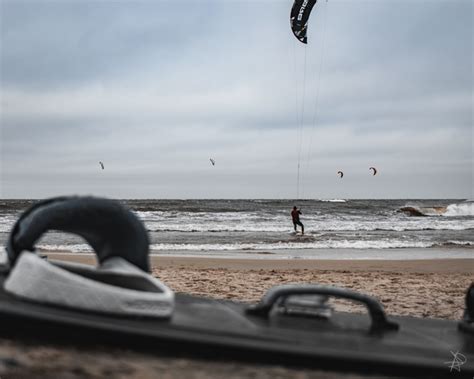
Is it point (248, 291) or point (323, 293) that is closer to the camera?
point (323, 293)

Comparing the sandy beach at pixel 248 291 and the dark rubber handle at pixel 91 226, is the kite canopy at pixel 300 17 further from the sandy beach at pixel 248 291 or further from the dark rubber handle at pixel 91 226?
the dark rubber handle at pixel 91 226

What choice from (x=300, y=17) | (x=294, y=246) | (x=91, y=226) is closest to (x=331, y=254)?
(x=294, y=246)

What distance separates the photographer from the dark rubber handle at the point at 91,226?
1.57 metres

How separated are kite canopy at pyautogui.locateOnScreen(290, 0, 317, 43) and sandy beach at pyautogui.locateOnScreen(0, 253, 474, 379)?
489 cm

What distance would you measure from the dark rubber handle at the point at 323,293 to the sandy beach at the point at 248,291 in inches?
17.9

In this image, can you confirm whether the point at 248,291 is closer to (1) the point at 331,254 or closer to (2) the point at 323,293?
(2) the point at 323,293

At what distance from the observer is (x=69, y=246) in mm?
16484

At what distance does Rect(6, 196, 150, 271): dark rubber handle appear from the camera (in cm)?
157

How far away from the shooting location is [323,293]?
72.7 inches

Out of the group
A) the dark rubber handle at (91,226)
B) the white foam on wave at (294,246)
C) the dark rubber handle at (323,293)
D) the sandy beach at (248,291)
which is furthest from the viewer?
the white foam on wave at (294,246)

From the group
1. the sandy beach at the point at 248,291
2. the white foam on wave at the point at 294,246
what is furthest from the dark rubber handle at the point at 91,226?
the white foam on wave at the point at 294,246

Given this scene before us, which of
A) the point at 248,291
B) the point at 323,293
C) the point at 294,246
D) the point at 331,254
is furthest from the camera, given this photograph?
the point at 294,246

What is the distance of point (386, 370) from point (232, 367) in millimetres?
441

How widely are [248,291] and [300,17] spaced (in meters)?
5.40
